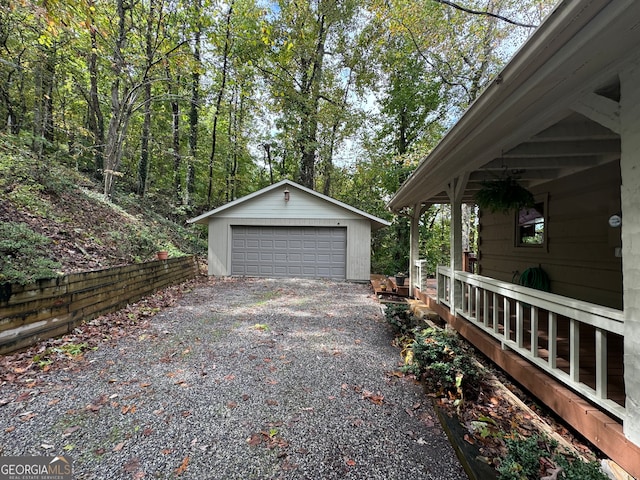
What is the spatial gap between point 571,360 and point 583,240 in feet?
9.87

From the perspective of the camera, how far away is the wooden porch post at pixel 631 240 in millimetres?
1589

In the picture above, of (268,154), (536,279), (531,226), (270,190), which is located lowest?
(536,279)

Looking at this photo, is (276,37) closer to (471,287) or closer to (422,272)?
(422,272)

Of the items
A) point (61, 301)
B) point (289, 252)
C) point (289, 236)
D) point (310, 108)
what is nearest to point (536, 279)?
point (61, 301)

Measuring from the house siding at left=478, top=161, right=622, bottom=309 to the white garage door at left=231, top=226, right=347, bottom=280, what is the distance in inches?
230

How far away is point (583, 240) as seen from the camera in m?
4.22

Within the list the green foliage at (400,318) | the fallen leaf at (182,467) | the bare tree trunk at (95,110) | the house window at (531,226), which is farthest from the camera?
the bare tree trunk at (95,110)

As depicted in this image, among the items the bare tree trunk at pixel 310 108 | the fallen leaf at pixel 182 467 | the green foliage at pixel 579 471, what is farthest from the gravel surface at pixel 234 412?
the bare tree trunk at pixel 310 108

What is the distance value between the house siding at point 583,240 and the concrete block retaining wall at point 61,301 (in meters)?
6.95

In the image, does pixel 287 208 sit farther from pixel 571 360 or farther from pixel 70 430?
pixel 571 360

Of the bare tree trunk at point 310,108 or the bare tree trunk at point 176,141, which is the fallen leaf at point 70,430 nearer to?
the bare tree trunk at point 310,108

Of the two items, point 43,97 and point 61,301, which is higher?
point 43,97

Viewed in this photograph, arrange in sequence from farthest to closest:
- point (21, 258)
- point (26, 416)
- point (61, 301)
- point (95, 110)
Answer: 1. point (95, 110)
2. point (21, 258)
3. point (61, 301)
4. point (26, 416)

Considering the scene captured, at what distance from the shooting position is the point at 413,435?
2227 mm
